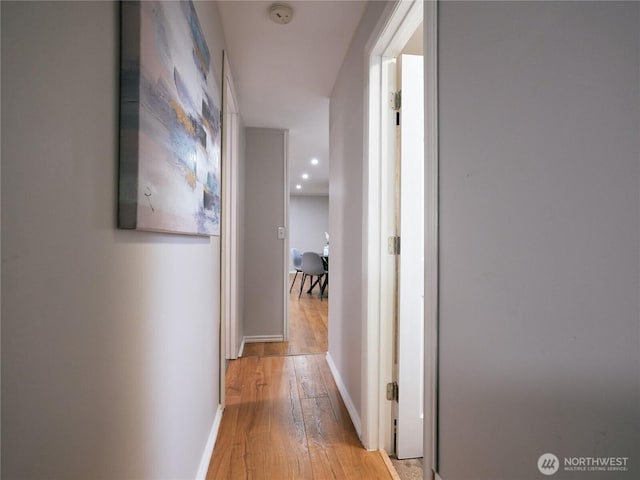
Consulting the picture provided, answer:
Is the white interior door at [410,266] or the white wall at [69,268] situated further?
the white interior door at [410,266]

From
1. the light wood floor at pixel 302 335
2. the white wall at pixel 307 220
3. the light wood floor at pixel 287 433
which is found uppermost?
the white wall at pixel 307 220

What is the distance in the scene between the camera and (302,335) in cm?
365

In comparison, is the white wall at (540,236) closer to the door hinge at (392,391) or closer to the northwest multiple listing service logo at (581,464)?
the northwest multiple listing service logo at (581,464)

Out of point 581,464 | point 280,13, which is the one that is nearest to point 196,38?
point 280,13

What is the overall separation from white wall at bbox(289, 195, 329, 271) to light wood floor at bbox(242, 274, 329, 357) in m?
4.24

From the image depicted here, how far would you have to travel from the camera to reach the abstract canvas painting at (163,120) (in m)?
0.67

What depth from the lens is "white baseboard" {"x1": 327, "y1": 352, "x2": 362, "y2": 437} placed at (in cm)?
183

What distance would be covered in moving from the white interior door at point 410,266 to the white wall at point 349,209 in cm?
24

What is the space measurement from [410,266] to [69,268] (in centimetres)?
144

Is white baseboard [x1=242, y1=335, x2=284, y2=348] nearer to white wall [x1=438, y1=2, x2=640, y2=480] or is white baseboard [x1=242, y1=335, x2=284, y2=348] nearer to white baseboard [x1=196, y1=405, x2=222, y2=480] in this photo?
white baseboard [x1=196, y1=405, x2=222, y2=480]

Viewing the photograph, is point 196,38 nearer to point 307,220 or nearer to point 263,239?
point 263,239

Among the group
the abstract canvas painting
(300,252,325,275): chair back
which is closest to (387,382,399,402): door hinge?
the abstract canvas painting

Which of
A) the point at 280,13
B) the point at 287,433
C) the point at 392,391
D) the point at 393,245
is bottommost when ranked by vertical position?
the point at 287,433

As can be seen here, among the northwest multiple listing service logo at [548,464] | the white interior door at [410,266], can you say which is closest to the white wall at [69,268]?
the northwest multiple listing service logo at [548,464]
